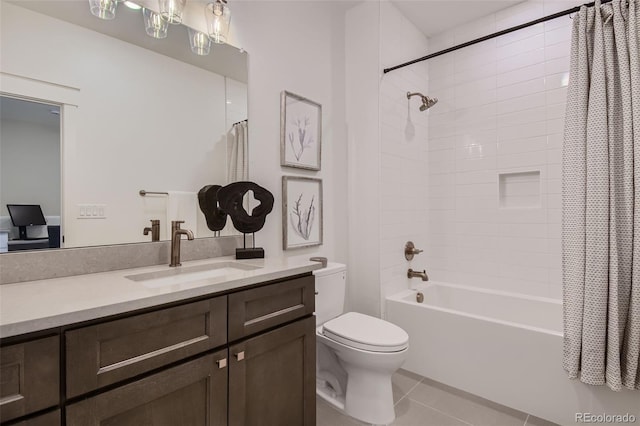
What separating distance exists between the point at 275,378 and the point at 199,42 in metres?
1.60

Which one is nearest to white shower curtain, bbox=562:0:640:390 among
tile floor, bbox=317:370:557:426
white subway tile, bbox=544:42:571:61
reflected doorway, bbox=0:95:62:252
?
tile floor, bbox=317:370:557:426

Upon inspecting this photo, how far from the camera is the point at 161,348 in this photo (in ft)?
3.07

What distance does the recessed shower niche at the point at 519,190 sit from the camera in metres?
2.44

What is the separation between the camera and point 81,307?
794 mm

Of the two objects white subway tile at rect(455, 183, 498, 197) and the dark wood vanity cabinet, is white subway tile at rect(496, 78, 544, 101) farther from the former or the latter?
the dark wood vanity cabinet

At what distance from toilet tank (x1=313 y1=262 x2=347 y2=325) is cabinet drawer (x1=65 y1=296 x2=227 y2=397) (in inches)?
34.5

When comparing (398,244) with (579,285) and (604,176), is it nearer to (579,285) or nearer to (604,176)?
(579,285)

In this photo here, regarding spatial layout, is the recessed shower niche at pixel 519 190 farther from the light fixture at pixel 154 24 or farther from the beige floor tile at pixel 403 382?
the light fixture at pixel 154 24

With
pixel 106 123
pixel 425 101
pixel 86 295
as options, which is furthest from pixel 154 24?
pixel 425 101

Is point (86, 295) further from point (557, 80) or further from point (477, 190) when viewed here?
point (557, 80)

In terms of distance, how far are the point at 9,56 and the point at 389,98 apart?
6.90ft

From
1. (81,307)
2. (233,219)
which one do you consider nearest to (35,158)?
(81,307)

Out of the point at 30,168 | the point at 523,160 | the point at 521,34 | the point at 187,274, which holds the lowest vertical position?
the point at 187,274

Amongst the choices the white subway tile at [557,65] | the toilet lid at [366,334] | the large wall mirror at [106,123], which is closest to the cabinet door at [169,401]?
the large wall mirror at [106,123]
